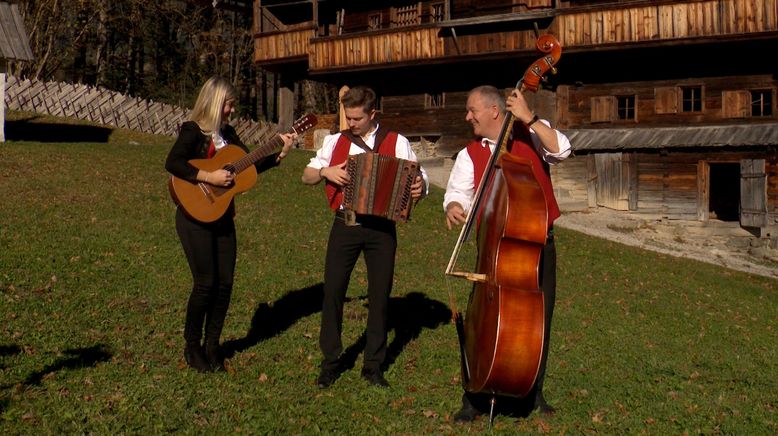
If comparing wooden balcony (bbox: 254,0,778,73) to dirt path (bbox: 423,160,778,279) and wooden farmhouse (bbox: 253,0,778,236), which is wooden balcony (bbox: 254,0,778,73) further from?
dirt path (bbox: 423,160,778,279)

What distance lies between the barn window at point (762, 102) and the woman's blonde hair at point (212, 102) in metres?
20.6

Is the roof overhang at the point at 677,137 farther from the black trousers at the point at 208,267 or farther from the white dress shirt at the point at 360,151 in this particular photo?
the black trousers at the point at 208,267

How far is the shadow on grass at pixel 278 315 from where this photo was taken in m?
8.13

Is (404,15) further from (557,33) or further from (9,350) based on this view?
(9,350)

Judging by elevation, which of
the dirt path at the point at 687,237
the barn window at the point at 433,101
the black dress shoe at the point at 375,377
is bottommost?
the black dress shoe at the point at 375,377

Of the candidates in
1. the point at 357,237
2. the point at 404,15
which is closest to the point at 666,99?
the point at 404,15

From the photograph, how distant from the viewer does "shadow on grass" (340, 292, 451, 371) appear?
7.97 metres

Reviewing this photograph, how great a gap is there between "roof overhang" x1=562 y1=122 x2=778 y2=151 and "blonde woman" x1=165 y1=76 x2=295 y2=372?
19408 millimetres

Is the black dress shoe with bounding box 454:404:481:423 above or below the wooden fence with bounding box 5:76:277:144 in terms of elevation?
below

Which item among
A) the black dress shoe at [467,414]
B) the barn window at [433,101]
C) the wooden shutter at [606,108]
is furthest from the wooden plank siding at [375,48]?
the black dress shoe at [467,414]

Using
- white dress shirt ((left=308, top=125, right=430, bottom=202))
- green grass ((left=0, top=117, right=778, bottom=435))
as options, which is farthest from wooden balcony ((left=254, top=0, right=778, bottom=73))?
white dress shirt ((left=308, top=125, right=430, bottom=202))

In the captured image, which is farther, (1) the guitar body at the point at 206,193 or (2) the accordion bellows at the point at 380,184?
(1) the guitar body at the point at 206,193

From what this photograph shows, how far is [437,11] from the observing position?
92.0 feet

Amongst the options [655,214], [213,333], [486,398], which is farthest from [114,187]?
[655,214]
